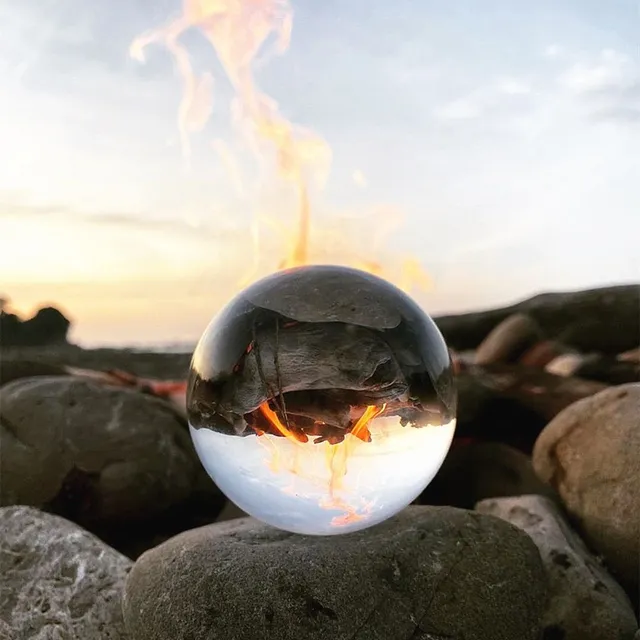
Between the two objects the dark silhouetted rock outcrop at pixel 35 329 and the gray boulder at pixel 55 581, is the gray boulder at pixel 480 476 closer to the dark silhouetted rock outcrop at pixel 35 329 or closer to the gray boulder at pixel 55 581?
the gray boulder at pixel 55 581

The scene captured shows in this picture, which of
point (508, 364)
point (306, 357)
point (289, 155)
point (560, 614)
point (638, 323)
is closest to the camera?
point (306, 357)

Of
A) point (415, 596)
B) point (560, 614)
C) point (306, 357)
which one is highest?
point (306, 357)

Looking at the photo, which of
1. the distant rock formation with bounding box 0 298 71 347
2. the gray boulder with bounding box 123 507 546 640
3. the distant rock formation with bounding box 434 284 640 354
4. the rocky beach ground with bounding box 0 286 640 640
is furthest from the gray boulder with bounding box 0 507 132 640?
the distant rock formation with bounding box 434 284 640 354

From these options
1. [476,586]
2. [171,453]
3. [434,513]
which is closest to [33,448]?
[171,453]

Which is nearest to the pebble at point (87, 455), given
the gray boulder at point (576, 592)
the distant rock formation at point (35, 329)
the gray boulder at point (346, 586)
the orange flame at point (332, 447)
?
the gray boulder at point (346, 586)

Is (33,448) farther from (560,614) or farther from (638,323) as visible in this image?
(638,323)

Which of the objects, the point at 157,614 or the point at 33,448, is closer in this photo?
the point at 157,614

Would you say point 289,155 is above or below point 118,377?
above

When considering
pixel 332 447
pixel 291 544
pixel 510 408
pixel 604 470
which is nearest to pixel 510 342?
pixel 510 408

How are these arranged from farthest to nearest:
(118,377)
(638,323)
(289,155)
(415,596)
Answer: (638,323)
(118,377)
(289,155)
(415,596)
